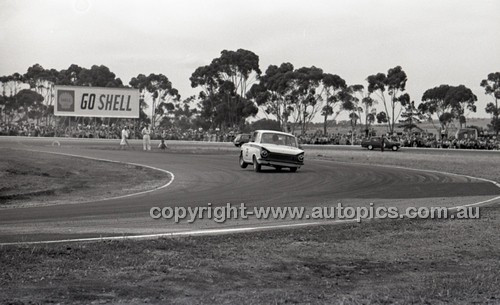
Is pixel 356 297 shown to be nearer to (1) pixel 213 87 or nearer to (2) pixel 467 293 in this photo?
(2) pixel 467 293

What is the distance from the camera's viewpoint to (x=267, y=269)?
718cm

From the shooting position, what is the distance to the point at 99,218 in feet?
35.5

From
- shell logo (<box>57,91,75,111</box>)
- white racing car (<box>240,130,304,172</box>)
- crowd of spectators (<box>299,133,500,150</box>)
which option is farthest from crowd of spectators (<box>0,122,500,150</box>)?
white racing car (<box>240,130,304,172</box>)

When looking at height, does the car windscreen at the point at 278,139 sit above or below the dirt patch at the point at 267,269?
above

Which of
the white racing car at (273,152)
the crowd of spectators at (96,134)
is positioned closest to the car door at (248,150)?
the white racing car at (273,152)

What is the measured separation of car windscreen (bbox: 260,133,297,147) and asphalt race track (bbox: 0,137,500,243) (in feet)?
4.05

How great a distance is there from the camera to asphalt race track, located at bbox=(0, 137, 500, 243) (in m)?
9.80

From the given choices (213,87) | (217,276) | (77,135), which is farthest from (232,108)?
(217,276)

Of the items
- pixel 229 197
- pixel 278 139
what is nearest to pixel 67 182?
pixel 229 197

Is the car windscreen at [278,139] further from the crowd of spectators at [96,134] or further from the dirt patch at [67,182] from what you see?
the crowd of spectators at [96,134]

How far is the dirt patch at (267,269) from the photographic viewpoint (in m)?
5.92

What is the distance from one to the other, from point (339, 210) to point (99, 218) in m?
4.89

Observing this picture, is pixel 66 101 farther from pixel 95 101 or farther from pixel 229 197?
pixel 229 197

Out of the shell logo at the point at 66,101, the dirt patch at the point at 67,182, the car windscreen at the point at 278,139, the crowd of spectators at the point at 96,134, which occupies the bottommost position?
the dirt patch at the point at 67,182
